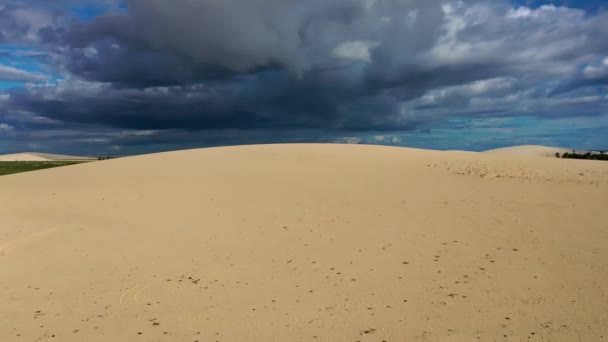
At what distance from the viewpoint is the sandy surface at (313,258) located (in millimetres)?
4836

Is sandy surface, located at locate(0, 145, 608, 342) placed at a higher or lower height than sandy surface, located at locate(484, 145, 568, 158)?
lower

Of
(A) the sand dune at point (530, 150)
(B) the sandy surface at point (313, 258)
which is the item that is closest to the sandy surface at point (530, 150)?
(A) the sand dune at point (530, 150)

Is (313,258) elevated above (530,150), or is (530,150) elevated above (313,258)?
(530,150)

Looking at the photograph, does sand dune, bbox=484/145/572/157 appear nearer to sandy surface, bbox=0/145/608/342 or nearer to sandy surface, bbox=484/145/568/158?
sandy surface, bbox=484/145/568/158

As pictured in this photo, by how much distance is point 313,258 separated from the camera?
7.17m

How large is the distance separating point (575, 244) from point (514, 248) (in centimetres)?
112

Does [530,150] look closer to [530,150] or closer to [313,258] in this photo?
[530,150]

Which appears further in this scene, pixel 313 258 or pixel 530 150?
pixel 530 150

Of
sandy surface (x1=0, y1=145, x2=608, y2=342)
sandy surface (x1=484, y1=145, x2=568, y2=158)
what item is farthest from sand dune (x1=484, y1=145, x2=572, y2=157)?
sandy surface (x1=0, y1=145, x2=608, y2=342)

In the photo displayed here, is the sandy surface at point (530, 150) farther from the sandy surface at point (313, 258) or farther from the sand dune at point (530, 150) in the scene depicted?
the sandy surface at point (313, 258)

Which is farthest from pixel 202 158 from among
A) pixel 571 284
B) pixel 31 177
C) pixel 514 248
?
pixel 571 284

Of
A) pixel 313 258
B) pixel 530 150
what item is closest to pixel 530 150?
pixel 530 150

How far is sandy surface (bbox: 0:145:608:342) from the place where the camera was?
484 cm

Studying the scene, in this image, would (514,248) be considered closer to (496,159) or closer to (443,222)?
(443,222)
